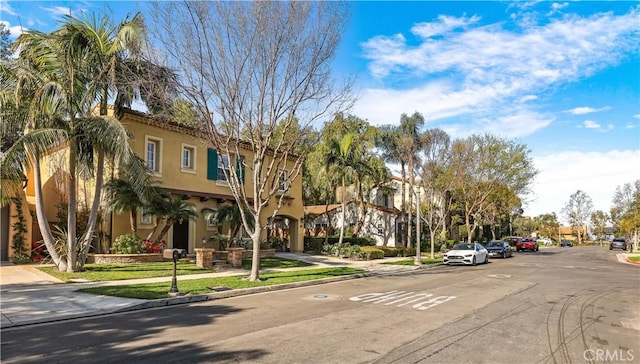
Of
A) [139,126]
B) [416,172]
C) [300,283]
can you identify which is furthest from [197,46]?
[416,172]

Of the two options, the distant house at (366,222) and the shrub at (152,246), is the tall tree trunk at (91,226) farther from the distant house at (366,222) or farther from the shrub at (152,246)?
the distant house at (366,222)

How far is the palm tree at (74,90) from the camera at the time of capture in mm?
14672

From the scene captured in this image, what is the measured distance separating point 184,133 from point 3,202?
8.29 meters

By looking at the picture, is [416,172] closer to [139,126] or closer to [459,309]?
[139,126]

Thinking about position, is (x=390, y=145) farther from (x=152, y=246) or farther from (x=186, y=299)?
(x=186, y=299)

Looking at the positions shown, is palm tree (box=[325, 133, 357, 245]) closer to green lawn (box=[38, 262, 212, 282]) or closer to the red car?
green lawn (box=[38, 262, 212, 282])

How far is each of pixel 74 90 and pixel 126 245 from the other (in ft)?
21.7

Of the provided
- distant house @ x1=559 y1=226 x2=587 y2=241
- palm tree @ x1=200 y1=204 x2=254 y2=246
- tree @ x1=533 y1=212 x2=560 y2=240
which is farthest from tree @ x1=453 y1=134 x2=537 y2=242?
distant house @ x1=559 y1=226 x2=587 y2=241

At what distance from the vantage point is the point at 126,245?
18703mm

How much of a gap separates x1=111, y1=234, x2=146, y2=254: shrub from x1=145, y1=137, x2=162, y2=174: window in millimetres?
3880

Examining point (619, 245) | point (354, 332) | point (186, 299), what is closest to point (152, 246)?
point (186, 299)

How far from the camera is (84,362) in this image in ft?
19.7

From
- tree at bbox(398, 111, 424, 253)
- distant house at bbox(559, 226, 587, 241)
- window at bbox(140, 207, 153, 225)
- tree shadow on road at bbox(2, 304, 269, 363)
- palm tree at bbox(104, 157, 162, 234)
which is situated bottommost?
distant house at bbox(559, 226, 587, 241)

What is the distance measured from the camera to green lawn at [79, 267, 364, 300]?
11773mm
